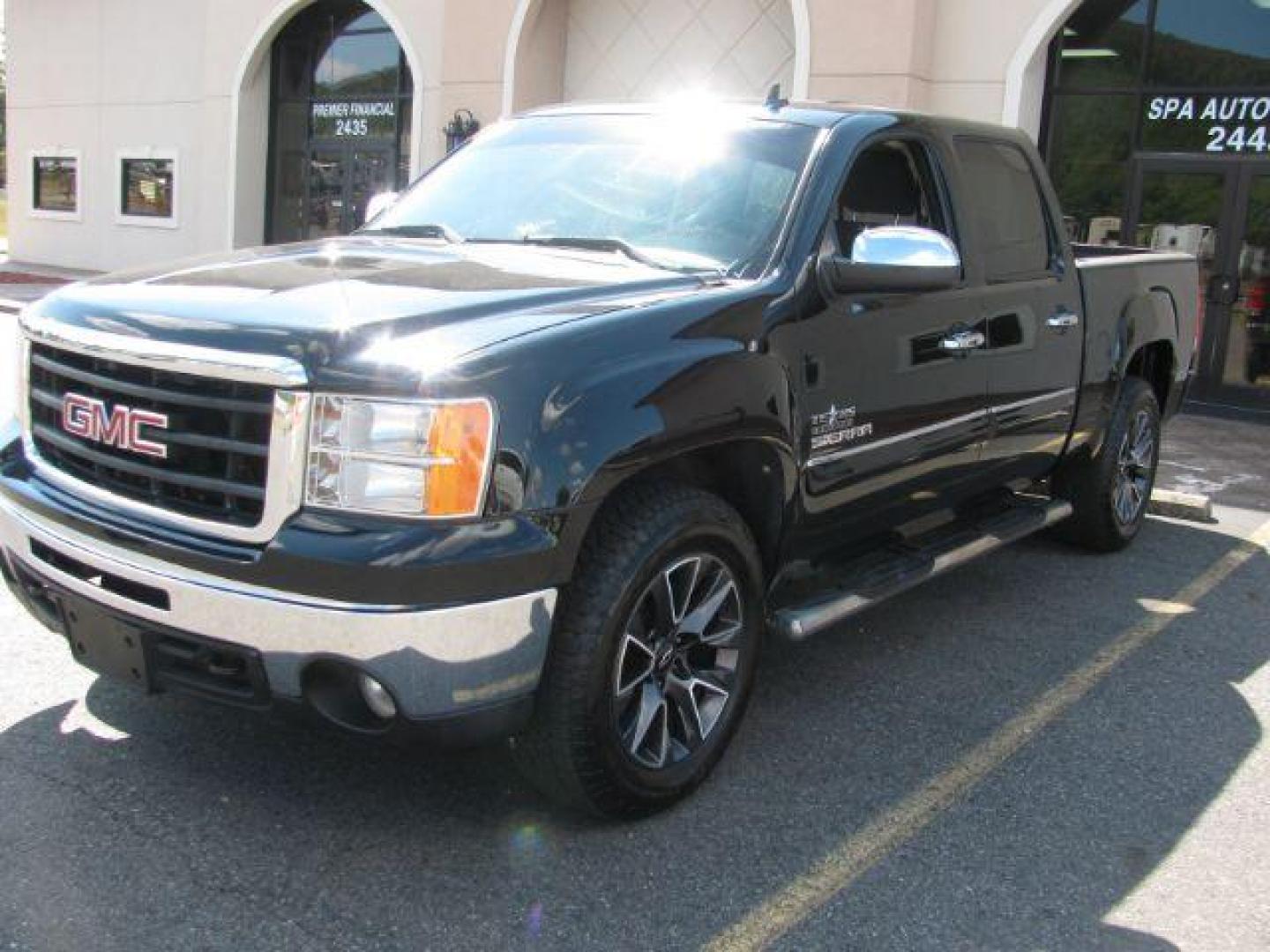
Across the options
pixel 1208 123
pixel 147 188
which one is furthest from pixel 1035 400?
pixel 147 188

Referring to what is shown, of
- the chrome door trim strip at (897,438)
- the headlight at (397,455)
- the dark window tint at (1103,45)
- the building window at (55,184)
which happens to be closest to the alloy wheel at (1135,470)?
the chrome door trim strip at (897,438)

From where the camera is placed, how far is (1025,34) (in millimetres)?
12883

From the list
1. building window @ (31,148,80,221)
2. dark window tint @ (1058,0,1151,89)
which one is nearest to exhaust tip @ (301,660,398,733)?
dark window tint @ (1058,0,1151,89)

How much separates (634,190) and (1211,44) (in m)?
10.6

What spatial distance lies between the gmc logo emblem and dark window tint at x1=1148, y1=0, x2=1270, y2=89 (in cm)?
1219

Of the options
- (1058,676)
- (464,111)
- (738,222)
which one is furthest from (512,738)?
(464,111)

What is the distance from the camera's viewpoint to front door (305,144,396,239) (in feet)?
65.4

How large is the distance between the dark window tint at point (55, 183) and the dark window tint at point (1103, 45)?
1921 centimetres

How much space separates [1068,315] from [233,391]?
3.86 m

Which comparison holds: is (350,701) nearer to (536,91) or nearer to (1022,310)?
(1022,310)

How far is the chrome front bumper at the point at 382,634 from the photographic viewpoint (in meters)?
2.80

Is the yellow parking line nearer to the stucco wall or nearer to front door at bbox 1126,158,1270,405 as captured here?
the stucco wall

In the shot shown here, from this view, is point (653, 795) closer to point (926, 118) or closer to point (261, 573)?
point (261, 573)

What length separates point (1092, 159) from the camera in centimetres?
1321
